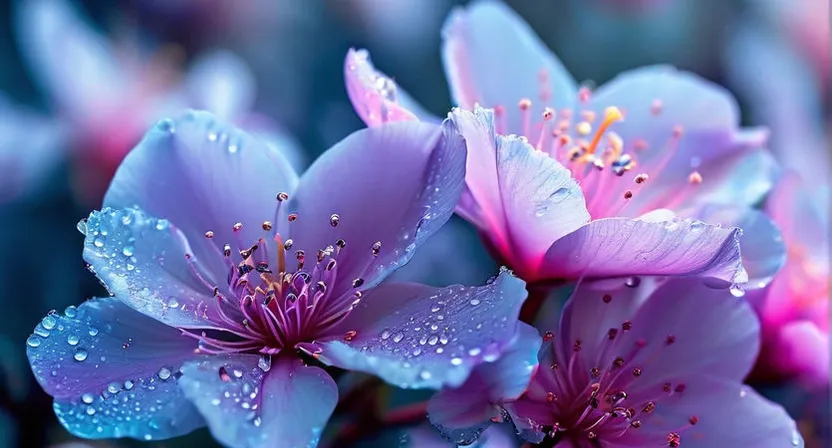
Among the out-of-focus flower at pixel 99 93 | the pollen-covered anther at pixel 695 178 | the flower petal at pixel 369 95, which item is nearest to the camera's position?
the flower petal at pixel 369 95

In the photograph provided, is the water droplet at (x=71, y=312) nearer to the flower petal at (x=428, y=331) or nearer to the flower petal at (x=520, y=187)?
the flower petal at (x=428, y=331)

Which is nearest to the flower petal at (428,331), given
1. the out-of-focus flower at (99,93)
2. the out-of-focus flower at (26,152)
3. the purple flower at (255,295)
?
the purple flower at (255,295)

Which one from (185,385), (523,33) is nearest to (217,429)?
(185,385)

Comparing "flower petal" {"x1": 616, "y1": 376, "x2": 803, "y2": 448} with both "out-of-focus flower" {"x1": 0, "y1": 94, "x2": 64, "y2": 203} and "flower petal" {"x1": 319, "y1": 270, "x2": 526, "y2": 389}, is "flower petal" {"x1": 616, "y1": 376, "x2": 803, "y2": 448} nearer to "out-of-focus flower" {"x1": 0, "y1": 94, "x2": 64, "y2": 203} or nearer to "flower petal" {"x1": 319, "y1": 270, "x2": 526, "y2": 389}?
"flower petal" {"x1": 319, "y1": 270, "x2": 526, "y2": 389}

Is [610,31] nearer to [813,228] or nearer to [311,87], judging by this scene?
[311,87]

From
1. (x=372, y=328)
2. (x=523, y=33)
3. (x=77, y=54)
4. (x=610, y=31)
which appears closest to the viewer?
(x=372, y=328)

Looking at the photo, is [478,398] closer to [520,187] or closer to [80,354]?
[520,187]
